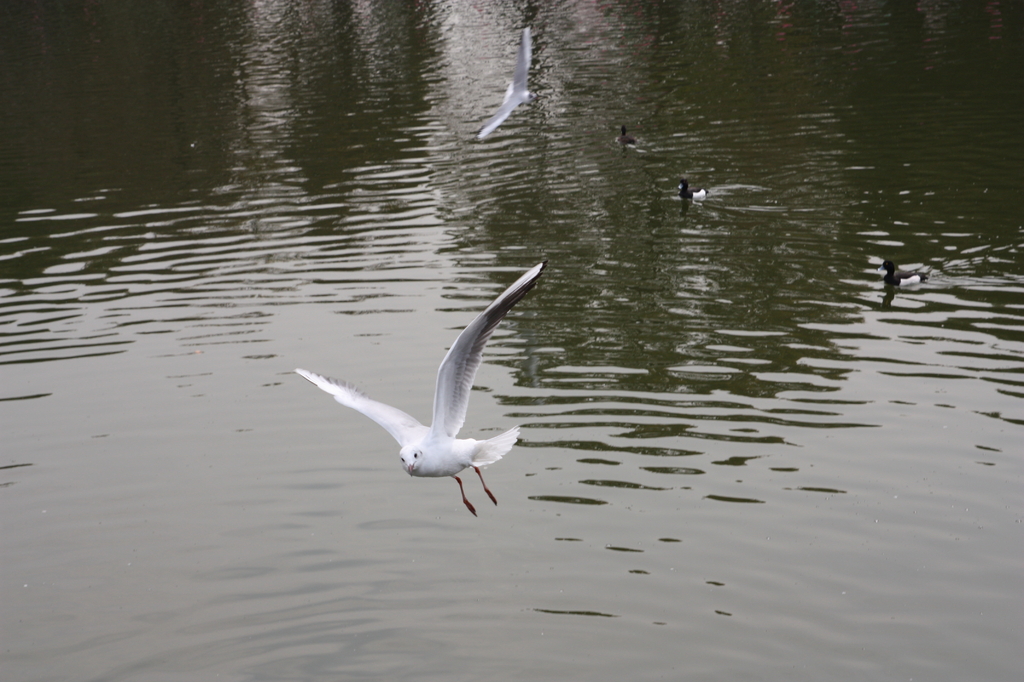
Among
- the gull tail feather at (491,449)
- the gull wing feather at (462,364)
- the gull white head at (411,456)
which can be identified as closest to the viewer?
the gull wing feather at (462,364)

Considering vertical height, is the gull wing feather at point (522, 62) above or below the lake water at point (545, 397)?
above

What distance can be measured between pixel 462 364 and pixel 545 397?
480 cm

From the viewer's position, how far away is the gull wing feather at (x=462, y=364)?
7.41m

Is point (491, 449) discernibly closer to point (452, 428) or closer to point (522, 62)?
point (452, 428)

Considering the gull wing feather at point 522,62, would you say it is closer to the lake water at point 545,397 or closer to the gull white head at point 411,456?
the lake water at point 545,397

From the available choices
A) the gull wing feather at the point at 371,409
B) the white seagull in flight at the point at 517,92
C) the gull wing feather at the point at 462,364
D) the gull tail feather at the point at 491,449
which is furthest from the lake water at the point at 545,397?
the white seagull in flight at the point at 517,92

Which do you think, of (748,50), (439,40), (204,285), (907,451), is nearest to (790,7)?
(748,50)

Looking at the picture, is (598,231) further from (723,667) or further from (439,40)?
(439,40)

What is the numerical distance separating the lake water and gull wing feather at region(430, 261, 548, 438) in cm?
211

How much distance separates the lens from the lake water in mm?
9016

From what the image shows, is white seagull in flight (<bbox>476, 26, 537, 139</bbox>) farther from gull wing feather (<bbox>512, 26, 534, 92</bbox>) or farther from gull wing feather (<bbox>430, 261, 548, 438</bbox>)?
gull wing feather (<bbox>430, 261, 548, 438</bbox>)

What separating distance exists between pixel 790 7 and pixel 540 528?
40810 mm

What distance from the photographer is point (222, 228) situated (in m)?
21.2

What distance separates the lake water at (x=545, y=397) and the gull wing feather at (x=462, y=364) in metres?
2.11
